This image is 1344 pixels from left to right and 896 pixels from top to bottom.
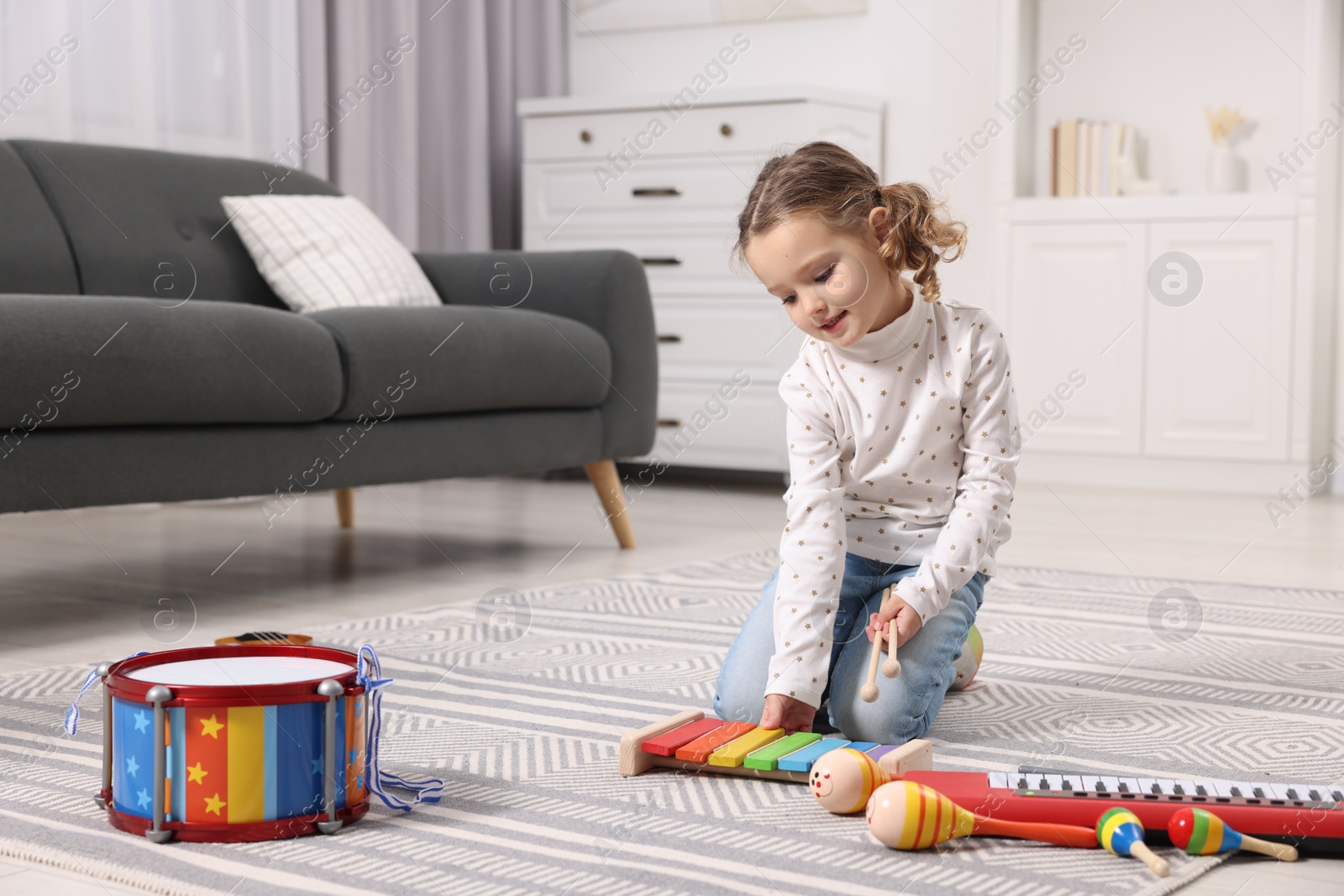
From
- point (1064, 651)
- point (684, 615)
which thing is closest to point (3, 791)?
point (684, 615)

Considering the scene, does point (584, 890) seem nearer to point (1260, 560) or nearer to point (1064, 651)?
point (1064, 651)

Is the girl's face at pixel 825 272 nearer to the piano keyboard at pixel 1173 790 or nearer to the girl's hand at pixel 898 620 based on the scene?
the girl's hand at pixel 898 620

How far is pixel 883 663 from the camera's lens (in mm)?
1272

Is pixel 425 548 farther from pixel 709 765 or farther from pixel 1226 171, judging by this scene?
pixel 1226 171

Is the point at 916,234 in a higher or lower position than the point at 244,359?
higher

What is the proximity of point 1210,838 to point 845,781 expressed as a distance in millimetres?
267

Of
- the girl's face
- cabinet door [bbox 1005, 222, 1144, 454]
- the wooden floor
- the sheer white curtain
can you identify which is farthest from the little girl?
cabinet door [bbox 1005, 222, 1144, 454]

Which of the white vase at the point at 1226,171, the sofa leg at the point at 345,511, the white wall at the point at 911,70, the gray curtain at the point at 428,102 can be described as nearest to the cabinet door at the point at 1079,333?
the white wall at the point at 911,70

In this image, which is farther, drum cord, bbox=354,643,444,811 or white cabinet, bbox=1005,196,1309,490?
white cabinet, bbox=1005,196,1309,490

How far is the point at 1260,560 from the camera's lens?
8.38ft

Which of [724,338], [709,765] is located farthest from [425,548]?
[709,765]

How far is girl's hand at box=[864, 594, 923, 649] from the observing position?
131 cm

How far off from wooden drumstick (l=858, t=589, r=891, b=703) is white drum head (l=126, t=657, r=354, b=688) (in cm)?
43

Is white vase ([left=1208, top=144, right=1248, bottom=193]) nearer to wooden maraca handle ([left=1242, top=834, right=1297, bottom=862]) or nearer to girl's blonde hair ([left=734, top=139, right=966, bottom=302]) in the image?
girl's blonde hair ([left=734, top=139, right=966, bottom=302])
